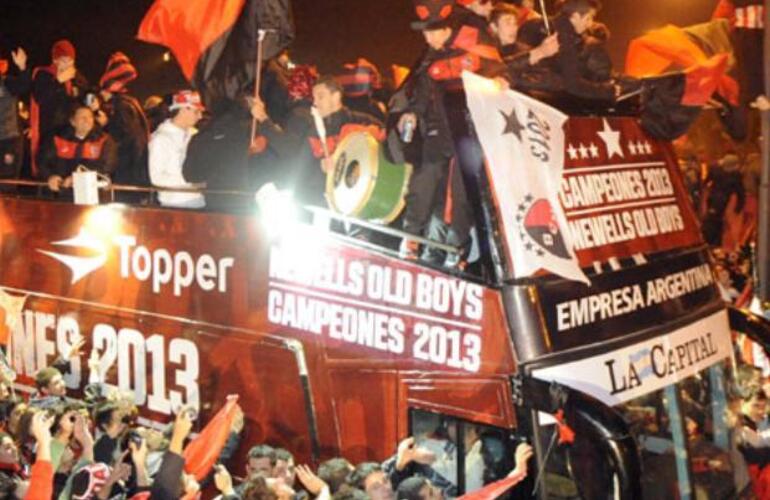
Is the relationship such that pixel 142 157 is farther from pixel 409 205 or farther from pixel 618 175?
pixel 618 175

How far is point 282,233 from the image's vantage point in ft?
19.9

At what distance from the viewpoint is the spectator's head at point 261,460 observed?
569cm

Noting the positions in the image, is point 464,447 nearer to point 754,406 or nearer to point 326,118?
point 754,406

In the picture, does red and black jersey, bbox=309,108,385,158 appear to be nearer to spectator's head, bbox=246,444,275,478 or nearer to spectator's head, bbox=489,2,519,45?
spectator's head, bbox=489,2,519,45

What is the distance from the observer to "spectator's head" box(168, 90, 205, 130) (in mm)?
7929

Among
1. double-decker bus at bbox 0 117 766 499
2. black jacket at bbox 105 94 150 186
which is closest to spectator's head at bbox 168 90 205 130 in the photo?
double-decker bus at bbox 0 117 766 499

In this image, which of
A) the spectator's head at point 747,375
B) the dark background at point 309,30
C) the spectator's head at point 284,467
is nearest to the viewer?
the spectator's head at point 284,467

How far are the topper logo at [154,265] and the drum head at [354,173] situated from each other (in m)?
0.74

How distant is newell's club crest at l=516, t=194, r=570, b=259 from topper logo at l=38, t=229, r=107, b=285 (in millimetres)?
3346

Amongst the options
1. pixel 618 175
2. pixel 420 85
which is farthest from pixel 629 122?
pixel 420 85

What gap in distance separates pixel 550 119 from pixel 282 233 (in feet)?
5.23

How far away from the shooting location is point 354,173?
250 inches

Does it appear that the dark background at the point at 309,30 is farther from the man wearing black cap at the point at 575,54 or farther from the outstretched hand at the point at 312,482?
the outstretched hand at the point at 312,482

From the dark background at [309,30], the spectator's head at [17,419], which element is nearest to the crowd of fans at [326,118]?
the spectator's head at [17,419]
